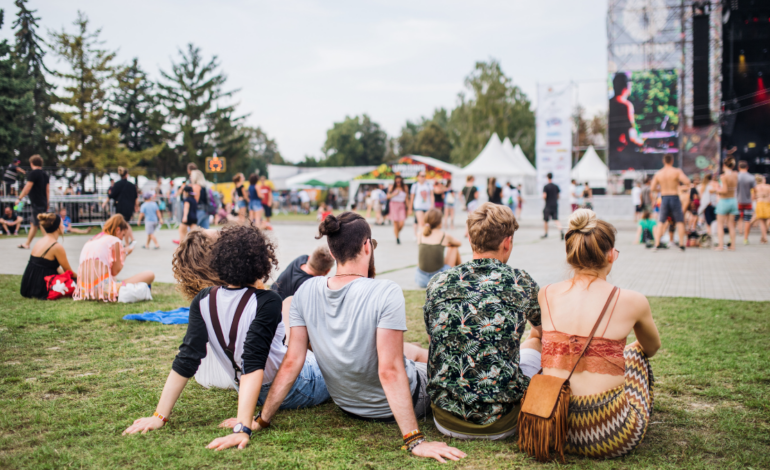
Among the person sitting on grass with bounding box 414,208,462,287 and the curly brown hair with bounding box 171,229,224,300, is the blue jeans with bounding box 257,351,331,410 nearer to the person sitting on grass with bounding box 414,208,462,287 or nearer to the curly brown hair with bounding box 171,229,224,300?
the curly brown hair with bounding box 171,229,224,300

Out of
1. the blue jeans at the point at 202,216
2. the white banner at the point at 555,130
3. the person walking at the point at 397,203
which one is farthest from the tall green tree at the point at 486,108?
the blue jeans at the point at 202,216

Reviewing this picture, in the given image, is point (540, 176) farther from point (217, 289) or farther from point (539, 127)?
point (217, 289)

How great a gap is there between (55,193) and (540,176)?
2259 cm

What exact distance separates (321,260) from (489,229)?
1.69 metres

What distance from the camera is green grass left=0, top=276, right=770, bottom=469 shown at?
2426 mm

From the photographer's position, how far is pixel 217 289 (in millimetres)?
2740

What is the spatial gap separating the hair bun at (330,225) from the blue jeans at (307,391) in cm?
94

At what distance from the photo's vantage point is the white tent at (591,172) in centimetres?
3819

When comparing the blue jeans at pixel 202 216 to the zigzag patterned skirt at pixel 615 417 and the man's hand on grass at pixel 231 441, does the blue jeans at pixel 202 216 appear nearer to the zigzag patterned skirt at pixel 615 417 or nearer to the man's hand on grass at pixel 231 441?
the man's hand on grass at pixel 231 441

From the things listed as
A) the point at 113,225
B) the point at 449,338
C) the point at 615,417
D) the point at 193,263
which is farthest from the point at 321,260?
the point at 113,225

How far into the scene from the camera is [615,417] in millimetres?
2334

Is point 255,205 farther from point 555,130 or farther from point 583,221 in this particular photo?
point 555,130

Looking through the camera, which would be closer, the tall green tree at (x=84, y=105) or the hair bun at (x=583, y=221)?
the hair bun at (x=583, y=221)

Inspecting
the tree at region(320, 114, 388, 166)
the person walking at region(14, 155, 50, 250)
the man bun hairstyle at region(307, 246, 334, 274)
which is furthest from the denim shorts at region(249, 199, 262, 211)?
the tree at region(320, 114, 388, 166)
